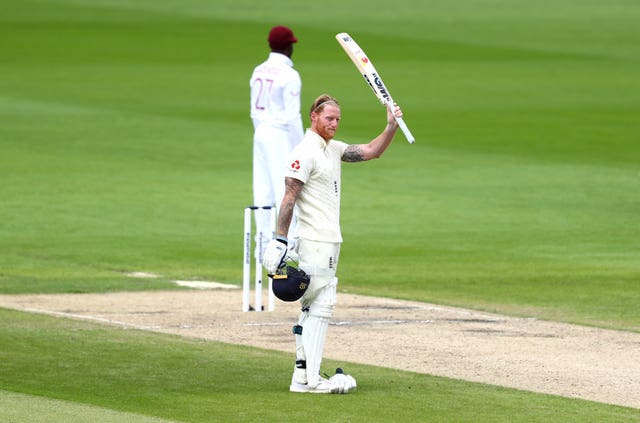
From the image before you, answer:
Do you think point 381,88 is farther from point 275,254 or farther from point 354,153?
point 275,254

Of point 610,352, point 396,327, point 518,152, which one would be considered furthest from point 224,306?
point 518,152

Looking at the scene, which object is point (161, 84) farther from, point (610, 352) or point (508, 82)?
point (610, 352)

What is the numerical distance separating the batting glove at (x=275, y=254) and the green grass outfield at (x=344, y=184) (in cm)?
86

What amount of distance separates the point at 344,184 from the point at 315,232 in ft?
44.3

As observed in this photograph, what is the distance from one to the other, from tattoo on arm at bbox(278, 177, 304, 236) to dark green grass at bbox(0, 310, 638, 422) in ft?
3.63

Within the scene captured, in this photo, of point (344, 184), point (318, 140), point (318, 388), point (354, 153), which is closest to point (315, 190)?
point (318, 140)

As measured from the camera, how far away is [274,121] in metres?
15.4

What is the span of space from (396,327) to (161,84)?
2526cm

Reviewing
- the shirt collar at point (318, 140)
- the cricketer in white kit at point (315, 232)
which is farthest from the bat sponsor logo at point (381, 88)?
the shirt collar at point (318, 140)

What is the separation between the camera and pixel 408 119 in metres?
33.1

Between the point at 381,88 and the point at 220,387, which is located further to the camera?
the point at 381,88

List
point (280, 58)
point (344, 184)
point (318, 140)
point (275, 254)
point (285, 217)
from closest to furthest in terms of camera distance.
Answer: point (275, 254), point (285, 217), point (318, 140), point (280, 58), point (344, 184)

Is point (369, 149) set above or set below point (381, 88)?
below

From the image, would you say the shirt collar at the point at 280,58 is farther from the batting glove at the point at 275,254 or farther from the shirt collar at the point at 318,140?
the batting glove at the point at 275,254
